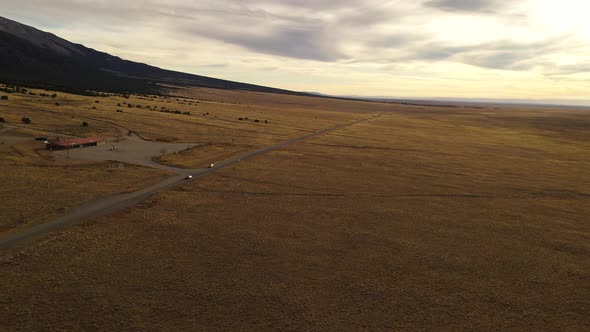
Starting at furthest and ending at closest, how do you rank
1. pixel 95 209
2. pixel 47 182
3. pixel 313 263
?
pixel 47 182
pixel 95 209
pixel 313 263

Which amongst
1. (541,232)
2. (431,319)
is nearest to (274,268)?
(431,319)

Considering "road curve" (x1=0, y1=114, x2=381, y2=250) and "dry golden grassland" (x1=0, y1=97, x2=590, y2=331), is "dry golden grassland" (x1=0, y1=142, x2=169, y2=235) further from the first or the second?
"dry golden grassland" (x1=0, y1=97, x2=590, y2=331)

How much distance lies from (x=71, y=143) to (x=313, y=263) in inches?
1793

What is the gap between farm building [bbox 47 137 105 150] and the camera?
46531mm

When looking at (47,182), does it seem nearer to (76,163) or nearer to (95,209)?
(76,163)

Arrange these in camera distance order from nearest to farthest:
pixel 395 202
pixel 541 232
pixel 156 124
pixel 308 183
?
pixel 541 232
pixel 395 202
pixel 308 183
pixel 156 124

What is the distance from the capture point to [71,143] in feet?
161

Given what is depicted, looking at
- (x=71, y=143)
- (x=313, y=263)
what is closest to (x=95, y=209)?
(x=313, y=263)

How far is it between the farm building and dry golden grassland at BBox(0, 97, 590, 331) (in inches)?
1023

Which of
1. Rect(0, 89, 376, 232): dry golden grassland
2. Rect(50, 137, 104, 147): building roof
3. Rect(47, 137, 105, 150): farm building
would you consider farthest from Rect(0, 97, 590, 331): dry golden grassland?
Rect(50, 137, 104, 147): building roof

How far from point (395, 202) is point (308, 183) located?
1049 cm

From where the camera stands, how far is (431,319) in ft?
53.1

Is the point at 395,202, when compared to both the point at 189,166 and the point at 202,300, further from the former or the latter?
the point at 189,166

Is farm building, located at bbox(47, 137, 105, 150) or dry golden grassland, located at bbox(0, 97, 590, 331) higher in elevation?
farm building, located at bbox(47, 137, 105, 150)
